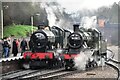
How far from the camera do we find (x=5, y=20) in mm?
35500

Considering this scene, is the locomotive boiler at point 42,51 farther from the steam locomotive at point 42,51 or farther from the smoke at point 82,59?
the smoke at point 82,59

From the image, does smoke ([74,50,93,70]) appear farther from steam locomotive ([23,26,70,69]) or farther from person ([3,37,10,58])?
person ([3,37,10,58])

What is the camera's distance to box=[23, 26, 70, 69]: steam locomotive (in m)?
18.2

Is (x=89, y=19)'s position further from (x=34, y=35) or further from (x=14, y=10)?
(x=14, y=10)

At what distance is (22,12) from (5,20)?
234 centimetres

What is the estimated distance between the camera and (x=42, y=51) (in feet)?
61.0

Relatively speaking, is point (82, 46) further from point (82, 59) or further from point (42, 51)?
point (42, 51)

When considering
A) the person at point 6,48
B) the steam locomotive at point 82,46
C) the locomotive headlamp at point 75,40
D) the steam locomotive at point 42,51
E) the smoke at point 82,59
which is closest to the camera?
the smoke at point 82,59

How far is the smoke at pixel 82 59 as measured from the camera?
1796cm

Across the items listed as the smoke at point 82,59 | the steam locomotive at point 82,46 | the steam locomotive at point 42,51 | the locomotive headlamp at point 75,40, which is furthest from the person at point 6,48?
the smoke at point 82,59

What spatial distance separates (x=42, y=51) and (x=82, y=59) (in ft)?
7.03

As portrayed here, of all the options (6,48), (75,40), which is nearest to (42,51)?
(75,40)

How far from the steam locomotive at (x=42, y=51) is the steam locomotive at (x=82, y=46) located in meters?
0.61

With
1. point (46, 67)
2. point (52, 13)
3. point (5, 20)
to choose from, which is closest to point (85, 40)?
point (46, 67)
